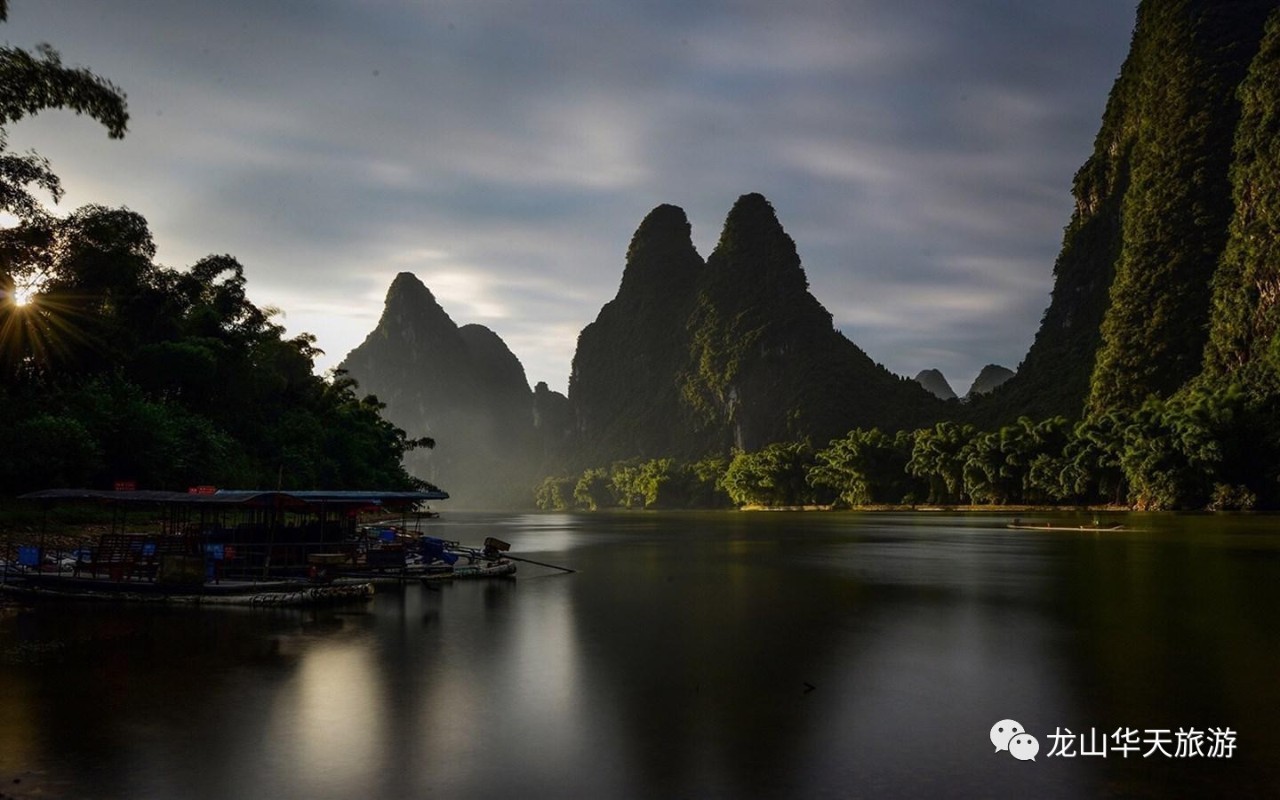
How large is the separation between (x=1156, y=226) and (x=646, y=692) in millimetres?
143038

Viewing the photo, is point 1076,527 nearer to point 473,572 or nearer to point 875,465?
point 473,572

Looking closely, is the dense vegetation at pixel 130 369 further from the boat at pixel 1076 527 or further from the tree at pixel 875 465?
the tree at pixel 875 465

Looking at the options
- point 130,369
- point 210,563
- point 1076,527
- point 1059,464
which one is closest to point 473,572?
point 210,563

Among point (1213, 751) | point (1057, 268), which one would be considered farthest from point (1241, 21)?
point (1213, 751)

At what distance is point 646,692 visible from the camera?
39.9 feet

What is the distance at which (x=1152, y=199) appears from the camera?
5148 inches

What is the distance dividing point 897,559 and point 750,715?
2579 cm

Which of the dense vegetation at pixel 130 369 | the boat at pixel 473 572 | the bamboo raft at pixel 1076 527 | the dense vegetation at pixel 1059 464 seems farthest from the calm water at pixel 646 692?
the dense vegetation at pixel 1059 464

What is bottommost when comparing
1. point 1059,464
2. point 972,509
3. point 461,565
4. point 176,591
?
point 972,509

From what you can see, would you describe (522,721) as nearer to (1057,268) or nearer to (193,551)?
(193,551)

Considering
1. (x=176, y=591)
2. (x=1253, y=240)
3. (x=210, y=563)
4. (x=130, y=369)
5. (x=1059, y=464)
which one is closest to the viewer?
(x=176, y=591)

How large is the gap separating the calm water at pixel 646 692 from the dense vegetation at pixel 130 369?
40.3 feet

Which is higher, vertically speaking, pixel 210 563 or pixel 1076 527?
pixel 210 563

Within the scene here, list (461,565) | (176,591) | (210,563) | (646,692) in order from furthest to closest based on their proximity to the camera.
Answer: (461,565)
(210,563)
(176,591)
(646,692)
